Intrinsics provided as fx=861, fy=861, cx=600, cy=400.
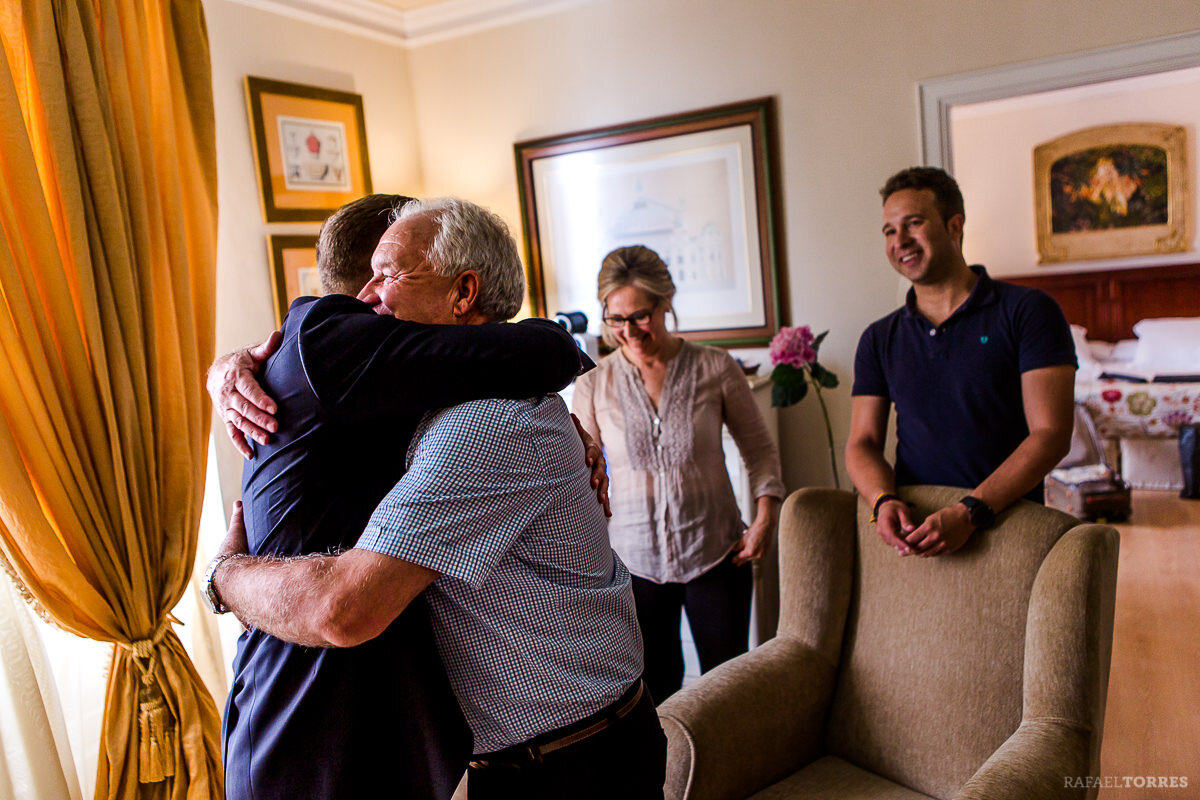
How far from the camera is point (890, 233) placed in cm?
219

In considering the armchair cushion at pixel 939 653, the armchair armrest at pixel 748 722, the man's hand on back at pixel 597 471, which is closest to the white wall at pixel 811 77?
the armchair cushion at pixel 939 653

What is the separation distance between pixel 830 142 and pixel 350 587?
2699mm

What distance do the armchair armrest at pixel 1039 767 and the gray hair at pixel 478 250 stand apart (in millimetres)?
1026

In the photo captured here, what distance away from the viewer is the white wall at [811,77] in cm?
281

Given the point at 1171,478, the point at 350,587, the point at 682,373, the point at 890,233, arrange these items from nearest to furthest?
the point at 350,587 → the point at 890,233 → the point at 682,373 → the point at 1171,478

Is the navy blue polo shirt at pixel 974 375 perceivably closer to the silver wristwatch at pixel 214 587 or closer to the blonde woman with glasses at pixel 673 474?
the blonde woman with glasses at pixel 673 474

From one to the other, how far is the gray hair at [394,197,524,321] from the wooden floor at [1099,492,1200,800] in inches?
88.3

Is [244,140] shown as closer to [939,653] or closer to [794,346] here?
[794,346]

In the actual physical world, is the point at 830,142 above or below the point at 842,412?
above

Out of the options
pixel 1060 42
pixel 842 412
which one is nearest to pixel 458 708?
pixel 842 412

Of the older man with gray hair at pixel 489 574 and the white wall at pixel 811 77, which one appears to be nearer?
the older man with gray hair at pixel 489 574

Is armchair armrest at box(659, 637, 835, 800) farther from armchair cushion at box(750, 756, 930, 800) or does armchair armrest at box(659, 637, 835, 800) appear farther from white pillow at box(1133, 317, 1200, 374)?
white pillow at box(1133, 317, 1200, 374)

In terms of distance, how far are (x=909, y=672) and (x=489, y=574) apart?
116 centimetres

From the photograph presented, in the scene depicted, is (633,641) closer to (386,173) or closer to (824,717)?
(824,717)
